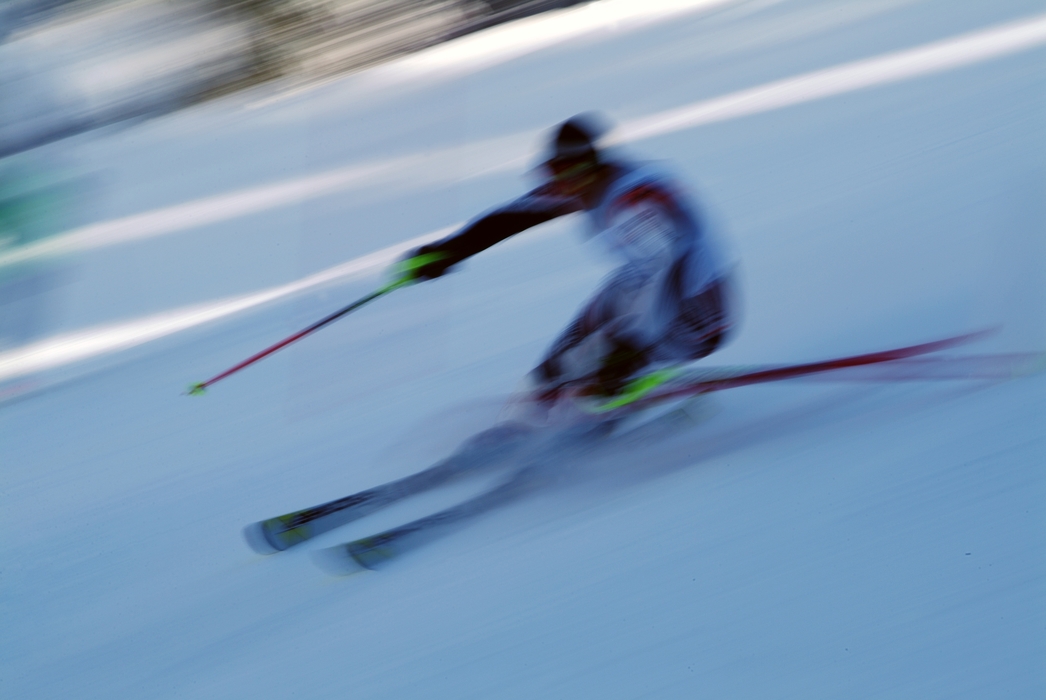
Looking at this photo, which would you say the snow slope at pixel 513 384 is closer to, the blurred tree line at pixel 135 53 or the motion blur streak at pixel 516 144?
the motion blur streak at pixel 516 144

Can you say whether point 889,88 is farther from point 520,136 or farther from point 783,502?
point 783,502

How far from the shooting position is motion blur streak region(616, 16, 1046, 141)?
218 cm

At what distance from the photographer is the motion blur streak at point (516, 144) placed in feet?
7.21

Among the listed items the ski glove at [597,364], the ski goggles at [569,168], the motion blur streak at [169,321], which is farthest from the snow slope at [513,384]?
the ski goggles at [569,168]

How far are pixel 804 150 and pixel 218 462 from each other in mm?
1561

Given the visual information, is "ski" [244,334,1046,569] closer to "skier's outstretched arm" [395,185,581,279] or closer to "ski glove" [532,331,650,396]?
"ski glove" [532,331,650,396]

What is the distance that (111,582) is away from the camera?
164 cm

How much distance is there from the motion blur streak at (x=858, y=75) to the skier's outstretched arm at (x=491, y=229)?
54cm

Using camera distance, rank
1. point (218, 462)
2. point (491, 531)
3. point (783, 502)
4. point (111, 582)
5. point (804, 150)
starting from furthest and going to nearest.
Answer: point (804, 150)
point (218, 462)
point (111, 582)
point (491, 531)
point (783, 502)

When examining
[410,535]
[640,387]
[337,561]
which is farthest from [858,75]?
[337,561]

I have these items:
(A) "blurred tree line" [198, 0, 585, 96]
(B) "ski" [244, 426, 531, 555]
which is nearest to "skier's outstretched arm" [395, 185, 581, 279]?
(B) "ski" [244, 426, 531, 555]

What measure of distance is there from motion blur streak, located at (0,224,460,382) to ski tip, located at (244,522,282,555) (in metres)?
0.73

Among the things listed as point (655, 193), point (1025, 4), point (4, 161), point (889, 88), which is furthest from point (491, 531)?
point (4, 161)

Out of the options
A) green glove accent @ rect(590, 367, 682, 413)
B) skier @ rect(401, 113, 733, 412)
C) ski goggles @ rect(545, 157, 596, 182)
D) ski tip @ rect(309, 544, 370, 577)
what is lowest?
ski tip @ rect(309, 544, 370, 577)
